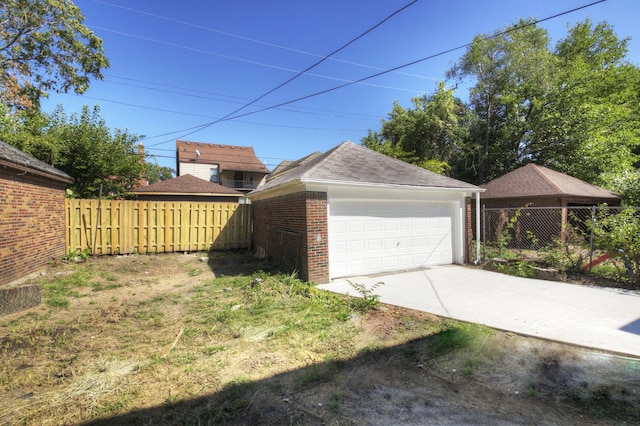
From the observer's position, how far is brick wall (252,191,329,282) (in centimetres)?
671

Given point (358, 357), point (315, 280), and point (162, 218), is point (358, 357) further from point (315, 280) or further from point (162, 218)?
point (162, 218)

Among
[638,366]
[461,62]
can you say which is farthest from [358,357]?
[461,62]

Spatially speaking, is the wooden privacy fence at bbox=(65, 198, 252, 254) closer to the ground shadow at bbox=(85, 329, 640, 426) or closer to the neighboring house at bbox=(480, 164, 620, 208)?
the ground shadow at bbox=(85, 329, 640, 426)

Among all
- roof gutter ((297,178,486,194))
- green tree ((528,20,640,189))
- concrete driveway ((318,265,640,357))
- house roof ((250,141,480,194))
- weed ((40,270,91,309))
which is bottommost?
concrete driveway ((318,265,640,357))

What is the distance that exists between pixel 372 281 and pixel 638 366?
174 inches

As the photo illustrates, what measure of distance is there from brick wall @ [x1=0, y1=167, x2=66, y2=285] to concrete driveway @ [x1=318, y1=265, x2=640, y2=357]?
670 cm

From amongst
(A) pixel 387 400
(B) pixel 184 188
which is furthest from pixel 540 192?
(B) pixel 184 188

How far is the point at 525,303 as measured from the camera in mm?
5254

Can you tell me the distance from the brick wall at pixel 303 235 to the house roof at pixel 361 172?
0.47 meters

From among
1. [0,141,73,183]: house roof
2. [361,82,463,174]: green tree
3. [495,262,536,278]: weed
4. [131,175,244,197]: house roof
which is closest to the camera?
[0,141,73,183]: house roof

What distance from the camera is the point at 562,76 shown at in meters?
18.5

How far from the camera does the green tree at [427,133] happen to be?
1859cm

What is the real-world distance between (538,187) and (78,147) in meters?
19.3

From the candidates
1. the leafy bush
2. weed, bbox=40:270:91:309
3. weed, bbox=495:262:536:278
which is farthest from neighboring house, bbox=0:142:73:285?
the leafy bush
